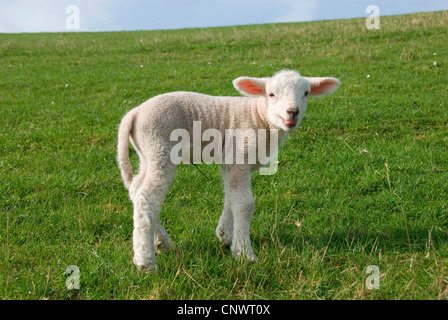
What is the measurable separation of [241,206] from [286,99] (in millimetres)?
952

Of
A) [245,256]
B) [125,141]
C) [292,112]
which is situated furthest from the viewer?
[125,141]

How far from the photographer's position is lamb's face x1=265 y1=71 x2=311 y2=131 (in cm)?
362

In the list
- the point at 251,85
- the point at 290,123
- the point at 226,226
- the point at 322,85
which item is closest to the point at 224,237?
the point at 226,226

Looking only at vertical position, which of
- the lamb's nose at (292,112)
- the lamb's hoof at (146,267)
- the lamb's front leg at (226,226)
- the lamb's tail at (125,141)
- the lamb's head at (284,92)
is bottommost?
the lamb's hoof at (146,267)

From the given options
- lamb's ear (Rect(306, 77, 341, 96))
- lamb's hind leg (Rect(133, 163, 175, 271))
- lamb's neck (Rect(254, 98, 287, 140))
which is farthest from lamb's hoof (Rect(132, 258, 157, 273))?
lamb's ear (Rect(306, 77, 341, 96))

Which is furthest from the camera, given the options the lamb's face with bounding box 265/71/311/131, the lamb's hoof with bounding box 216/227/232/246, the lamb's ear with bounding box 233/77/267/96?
the lamb's hoof with bounding box 216/227/232/246

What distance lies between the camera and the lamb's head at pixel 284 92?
3631 mm

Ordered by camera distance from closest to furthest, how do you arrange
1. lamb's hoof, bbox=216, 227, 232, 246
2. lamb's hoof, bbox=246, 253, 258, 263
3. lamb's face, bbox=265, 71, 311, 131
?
lamb's face, bbox=265, 71, 311, 131
lamb's hoof, bbox=246, 253, 258, 263
lamb's hoof, bbox=216, 227, 232, 246

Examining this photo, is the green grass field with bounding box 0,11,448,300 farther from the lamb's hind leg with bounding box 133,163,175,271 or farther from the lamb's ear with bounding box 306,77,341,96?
the lamb's ear with bounding box 306,77,341,96

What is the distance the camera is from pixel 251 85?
3955mm

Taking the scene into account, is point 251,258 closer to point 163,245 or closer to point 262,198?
point 163,245

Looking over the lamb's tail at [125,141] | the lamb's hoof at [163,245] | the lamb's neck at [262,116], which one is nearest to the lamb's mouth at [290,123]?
the lamb's neck at [262,116]

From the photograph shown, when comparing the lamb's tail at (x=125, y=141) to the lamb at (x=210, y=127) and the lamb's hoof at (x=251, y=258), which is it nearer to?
the lamb at (x=210, y=127)

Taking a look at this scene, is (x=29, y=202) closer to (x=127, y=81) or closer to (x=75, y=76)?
(x=127, y=81)
